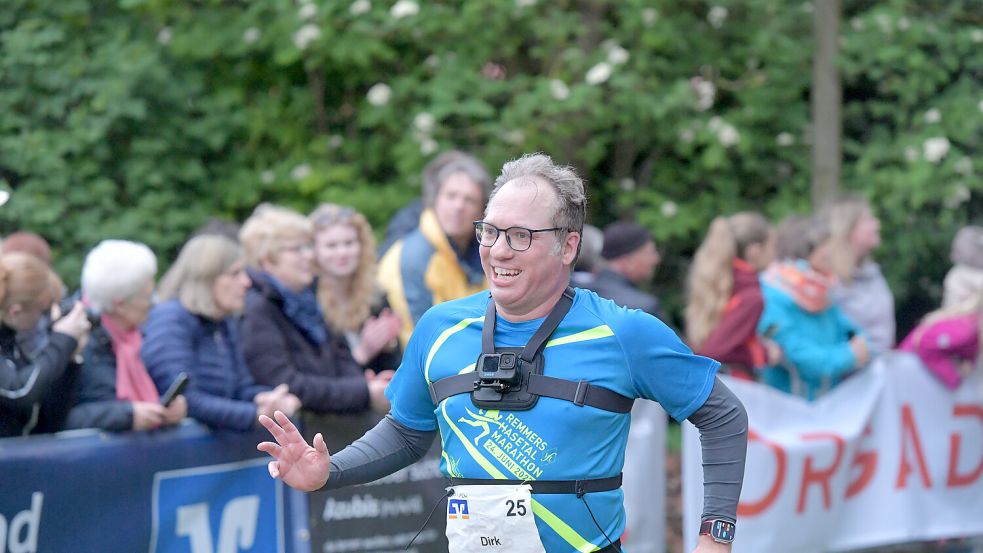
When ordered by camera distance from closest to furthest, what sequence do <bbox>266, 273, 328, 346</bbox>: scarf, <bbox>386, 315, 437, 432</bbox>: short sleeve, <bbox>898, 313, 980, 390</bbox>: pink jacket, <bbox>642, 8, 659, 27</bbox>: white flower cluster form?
<bbox>386, 315, 437, 432</bbox>: short sleeve
<bbox>266, 273, 328, 346</bbox>: scarf
<bbox>898, 313, 980, 390</bbox>: pink jacket
<bbox>642, 8, 659, 27</bbox>: white flower cluster

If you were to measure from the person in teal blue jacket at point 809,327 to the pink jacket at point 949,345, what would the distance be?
18.3 inches

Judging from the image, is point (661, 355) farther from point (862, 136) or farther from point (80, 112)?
point (862, 136)

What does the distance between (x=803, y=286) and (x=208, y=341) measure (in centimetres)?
343

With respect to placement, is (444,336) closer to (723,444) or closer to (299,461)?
(299,461)

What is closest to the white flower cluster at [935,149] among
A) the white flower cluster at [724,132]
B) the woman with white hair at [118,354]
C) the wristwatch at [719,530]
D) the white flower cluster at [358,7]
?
A: the white flower cluster at [724,132]

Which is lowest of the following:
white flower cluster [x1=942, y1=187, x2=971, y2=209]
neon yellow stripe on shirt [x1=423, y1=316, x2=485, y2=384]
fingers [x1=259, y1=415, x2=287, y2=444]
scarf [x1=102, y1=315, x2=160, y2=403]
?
fingers [x1=259, y1=415, x2=287, y2=444]

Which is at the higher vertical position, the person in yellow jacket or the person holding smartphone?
the person in yellow jacket

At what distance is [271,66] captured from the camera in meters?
9.93

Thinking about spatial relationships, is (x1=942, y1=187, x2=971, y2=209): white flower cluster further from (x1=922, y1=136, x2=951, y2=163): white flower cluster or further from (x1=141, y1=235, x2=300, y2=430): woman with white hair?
(x1=141, y1=235, x2=300, y2=430): woman with white hair

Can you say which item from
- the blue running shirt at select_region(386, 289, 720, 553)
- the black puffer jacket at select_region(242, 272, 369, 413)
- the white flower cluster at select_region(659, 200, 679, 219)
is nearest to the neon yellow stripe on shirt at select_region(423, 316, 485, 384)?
the blue running shirt at select_region(386, 289, 720, 553)

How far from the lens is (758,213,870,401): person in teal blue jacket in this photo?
762 centimetres

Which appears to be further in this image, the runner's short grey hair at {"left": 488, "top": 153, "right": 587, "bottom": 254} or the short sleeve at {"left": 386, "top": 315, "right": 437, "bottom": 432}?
the short sleeve at {"left": 386, "top": 315, "right": 437, "bottom": 432}

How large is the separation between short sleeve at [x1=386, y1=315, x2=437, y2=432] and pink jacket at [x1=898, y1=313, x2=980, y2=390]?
16.9ft

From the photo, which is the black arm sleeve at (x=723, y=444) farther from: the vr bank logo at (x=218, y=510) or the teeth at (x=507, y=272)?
the vr bank logo at (x=218, y=510)
